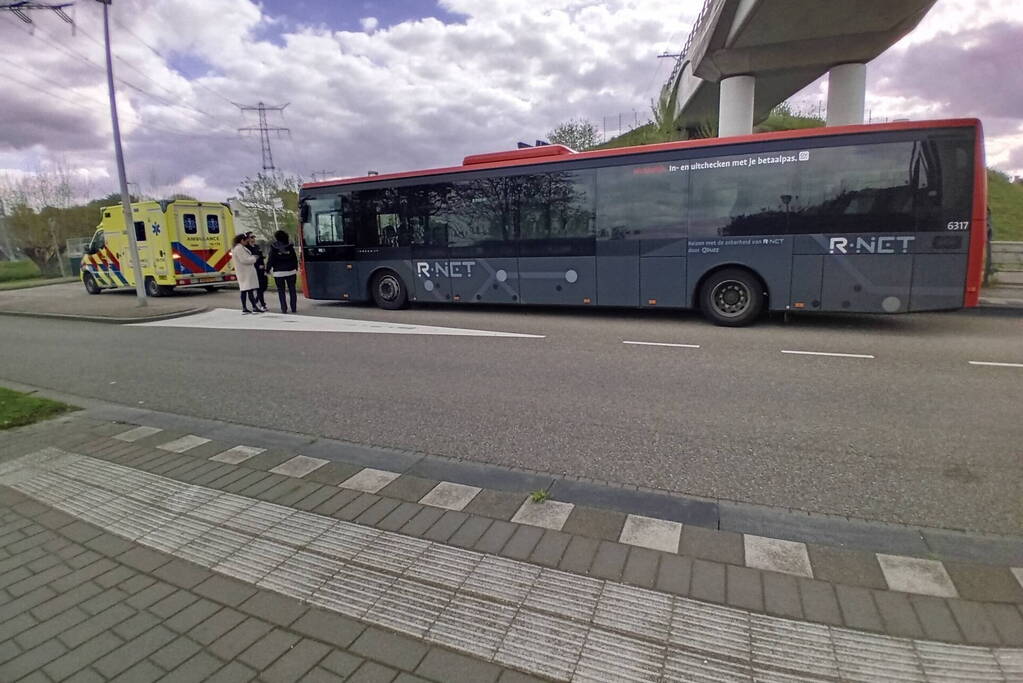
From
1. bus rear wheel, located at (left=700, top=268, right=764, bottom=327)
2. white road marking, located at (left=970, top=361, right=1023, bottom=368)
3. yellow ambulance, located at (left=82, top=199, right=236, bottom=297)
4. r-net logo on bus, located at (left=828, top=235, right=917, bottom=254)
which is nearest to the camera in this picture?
white road marking, located at (left=970, top=361, right=1023, bottom=368)

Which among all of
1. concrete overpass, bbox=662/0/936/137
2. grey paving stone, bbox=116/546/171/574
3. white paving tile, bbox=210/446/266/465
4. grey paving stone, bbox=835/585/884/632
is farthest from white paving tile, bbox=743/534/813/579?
concrete overpass, bbox=662/0/936/137

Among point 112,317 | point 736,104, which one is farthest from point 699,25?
point 112,317

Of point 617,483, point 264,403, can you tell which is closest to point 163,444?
point 264,403

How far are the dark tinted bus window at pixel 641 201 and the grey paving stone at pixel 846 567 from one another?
715cm

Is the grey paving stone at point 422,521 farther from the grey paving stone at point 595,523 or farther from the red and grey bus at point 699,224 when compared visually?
the red and grey bus at point 699,224

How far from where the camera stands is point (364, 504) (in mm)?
3283

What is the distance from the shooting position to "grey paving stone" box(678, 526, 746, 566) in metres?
2.64

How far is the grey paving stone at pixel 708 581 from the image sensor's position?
2.37 m

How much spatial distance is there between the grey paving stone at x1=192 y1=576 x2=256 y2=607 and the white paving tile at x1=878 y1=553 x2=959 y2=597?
9.91 feet

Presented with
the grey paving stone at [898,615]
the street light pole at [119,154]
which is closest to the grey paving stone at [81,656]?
the grey paving stone at [898,615]

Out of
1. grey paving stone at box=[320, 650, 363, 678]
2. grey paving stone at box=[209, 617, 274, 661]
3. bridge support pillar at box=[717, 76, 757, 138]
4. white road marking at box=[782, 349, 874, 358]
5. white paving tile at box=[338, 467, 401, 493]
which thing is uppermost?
bridge support pillar at box=[717, 76, 757, 138]

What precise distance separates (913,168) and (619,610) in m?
8.33

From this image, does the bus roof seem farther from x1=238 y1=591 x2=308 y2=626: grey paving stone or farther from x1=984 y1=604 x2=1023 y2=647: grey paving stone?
x1=238 y1=591 x2=308 y2=626: grey paving stone

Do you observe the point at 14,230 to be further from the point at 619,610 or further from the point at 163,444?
the point at 619,610
